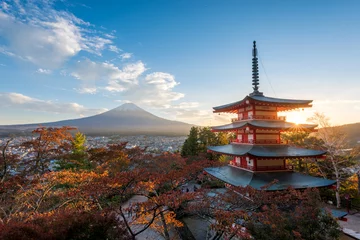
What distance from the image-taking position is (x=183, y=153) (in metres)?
28.8

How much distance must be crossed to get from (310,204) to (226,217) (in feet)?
10.3

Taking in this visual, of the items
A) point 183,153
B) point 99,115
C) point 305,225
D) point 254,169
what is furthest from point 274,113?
point 99,115

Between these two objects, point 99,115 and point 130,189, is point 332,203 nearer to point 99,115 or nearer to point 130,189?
point 130,189

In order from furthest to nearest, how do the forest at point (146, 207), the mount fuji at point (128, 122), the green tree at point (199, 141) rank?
the mount fuji at point (128, 122), the green tree at point (199, 141), the forest at point (146, 207)

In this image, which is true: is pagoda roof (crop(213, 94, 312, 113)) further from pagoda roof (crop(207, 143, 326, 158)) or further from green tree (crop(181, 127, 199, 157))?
green tree (crop(181, 127, 199, 157))

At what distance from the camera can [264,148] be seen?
1098 centimetres

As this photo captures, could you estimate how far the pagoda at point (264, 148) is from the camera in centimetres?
1020

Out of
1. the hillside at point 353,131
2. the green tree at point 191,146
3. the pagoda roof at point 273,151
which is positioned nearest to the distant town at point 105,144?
the green tree at point 191,146

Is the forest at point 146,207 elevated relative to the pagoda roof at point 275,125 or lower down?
lower down

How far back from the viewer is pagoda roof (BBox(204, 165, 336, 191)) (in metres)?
9.55

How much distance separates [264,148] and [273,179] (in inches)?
64.2

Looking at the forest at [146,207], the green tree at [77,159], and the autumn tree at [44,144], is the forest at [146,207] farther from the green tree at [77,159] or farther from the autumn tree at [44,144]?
the green tree at [77,159]

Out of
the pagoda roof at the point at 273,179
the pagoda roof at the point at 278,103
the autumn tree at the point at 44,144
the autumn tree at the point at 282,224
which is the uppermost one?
the pagoda roof at the point at 278,103

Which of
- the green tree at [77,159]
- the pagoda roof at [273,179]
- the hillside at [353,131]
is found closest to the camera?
the pagoda roof at [273,179]
